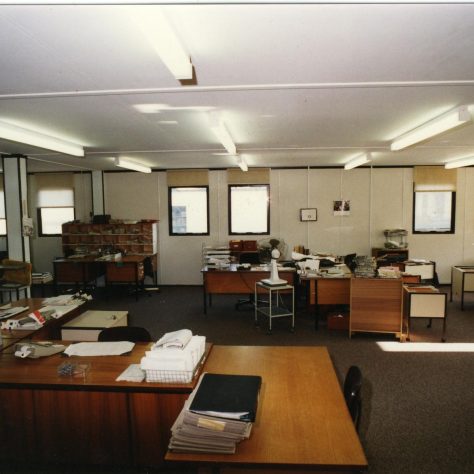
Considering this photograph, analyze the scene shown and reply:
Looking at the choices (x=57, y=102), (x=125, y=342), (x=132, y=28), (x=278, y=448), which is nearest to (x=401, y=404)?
(x=278, y=448)

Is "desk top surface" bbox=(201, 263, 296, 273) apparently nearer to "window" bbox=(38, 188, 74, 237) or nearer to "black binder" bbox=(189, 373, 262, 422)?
"black binder" bbox=(189, 373, 262, 422)

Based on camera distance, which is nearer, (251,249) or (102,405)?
(102,405)

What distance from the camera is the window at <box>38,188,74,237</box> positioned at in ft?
30.8

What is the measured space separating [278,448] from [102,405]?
135 cm

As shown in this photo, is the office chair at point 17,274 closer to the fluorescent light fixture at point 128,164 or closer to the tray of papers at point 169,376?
the fluorescent light fixture at point 128,164

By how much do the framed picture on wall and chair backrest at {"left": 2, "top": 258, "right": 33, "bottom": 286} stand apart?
6002 mm

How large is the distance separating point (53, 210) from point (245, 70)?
8.32 metres

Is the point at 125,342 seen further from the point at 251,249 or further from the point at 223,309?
the point at 251,249

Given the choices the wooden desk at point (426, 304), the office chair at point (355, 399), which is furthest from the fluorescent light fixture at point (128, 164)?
the office chair at point (355, 399)

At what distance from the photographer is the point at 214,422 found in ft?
5.65

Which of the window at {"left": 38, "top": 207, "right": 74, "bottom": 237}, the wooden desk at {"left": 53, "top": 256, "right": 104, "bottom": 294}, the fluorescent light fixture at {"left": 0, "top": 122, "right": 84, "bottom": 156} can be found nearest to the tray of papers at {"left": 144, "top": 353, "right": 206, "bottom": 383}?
the fluorescent light fixture at {"left": 0, "top": 122, "right": 84, "bottom": 156}

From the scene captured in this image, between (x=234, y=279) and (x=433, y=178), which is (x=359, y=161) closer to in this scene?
(x=433, y=178)

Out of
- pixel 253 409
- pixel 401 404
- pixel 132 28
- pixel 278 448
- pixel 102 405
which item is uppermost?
pixel 132 28

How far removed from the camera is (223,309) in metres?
7.16
